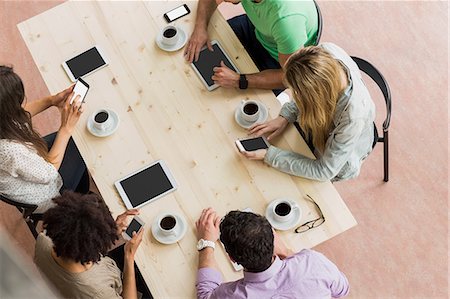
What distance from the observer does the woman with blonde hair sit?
5.97 feet

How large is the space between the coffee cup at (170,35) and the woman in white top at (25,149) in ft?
1.46

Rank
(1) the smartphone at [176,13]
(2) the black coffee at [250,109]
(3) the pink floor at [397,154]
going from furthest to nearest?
(3) the pink floor at [397,154], (1) the smartphone at [176,13], (2) the black coffee at [250,109]

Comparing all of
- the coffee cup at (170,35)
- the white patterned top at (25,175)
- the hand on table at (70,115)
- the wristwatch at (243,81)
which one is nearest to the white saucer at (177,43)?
the coffee cup at (170,35)

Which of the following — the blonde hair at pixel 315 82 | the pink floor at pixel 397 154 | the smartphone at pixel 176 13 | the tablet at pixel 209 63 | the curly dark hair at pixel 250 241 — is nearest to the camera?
the curly dark hair at pixel 250 241

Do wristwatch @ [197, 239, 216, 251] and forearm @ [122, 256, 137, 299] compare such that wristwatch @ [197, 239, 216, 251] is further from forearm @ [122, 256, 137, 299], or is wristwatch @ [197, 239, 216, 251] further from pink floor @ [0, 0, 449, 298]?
pink floor @ [0, 0, 449, 298]

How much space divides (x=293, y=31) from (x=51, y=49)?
104 centimetres

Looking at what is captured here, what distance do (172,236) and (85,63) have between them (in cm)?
85

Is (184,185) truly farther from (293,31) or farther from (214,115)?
(293,31)

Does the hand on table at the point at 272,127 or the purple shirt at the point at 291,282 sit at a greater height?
the hand on table at the point at 272,127

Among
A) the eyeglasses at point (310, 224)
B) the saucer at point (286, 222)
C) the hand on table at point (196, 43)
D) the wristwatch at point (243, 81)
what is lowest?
the eyeglasses at point (310, 224)

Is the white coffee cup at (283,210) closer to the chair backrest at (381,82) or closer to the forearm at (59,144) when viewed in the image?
the chair backrest at (381,82)

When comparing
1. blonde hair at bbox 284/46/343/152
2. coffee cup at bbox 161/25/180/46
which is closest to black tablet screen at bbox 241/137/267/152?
blonde hair at bbox 284/46/343/152

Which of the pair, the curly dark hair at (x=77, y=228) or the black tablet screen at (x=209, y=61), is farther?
the black tablet screen at (x=209, y=61)

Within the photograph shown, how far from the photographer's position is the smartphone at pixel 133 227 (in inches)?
78.0
